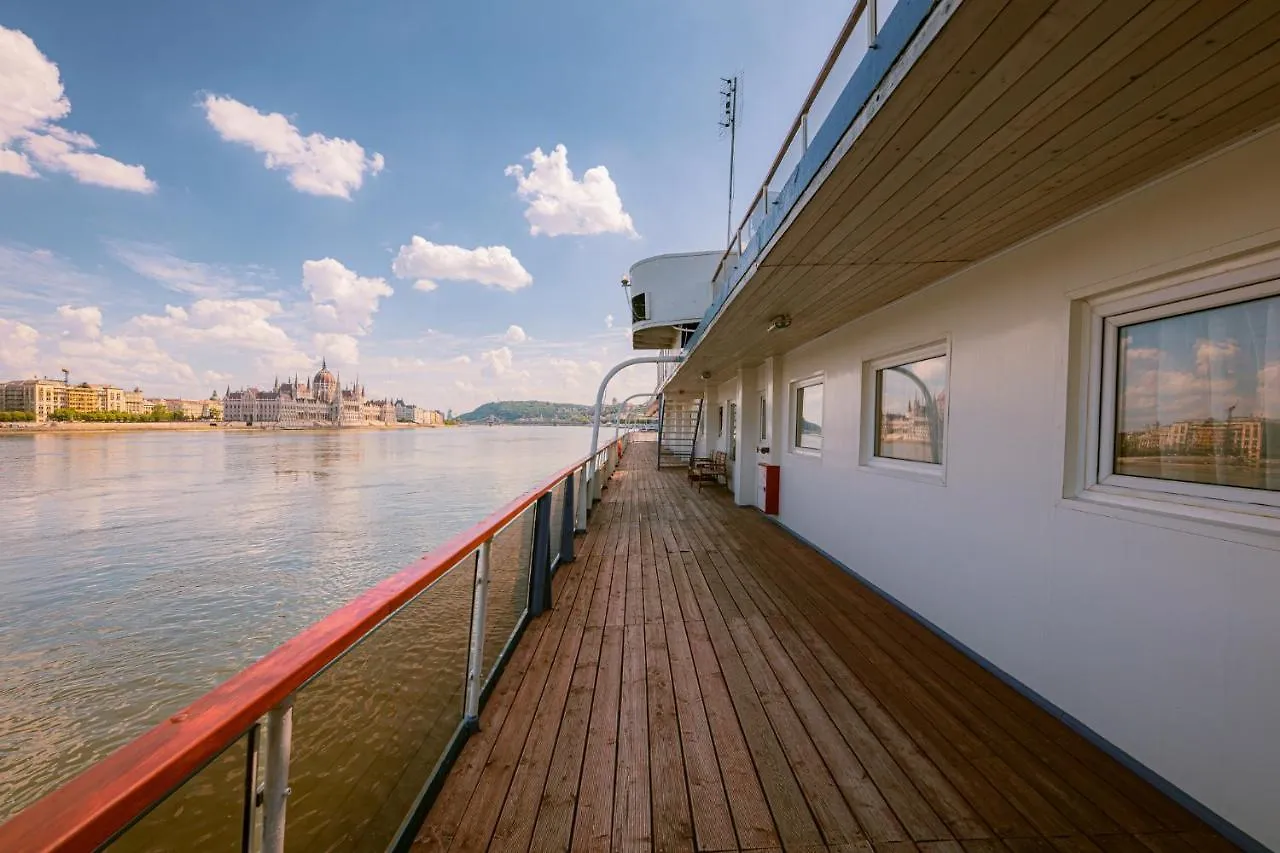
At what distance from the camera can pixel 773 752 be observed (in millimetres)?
1899

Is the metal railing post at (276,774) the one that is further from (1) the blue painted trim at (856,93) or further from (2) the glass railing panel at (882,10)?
(2) the glass railing panel at (882,10)

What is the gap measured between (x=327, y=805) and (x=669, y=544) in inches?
156

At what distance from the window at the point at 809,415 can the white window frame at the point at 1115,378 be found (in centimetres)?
290

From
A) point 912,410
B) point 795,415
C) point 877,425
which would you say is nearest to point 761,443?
point 795,415

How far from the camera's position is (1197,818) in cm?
162

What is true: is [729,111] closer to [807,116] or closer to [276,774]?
[807,116]

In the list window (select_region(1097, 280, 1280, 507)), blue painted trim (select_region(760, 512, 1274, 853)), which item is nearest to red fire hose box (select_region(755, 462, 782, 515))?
blue painted trim (select_region(760, 512, 1274, 853))

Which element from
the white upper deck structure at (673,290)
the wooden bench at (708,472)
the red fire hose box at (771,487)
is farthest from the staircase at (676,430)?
the red fire hose box at (771,487)

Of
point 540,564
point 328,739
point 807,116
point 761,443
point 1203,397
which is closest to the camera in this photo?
point 328,739

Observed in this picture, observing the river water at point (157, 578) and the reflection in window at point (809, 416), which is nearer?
the reflection in window at point (809, 416)

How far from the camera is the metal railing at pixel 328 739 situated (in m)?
0.59

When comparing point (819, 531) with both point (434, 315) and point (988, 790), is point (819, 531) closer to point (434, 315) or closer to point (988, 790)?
point (988, 790)

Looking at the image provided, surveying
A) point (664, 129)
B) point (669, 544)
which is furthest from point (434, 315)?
point (669, 544)

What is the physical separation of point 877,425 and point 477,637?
3331 millimetres
